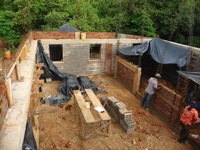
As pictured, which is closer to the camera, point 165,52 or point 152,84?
point 152,84

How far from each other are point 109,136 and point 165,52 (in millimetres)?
6144

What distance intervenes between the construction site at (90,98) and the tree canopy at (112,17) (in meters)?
6.25

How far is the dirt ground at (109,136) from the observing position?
23.7 feet

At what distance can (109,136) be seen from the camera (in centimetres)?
773

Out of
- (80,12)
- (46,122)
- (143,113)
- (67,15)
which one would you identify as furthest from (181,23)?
(46,122)

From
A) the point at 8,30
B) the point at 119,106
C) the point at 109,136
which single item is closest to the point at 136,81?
the point at 119,106

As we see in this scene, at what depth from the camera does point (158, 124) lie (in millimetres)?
8773

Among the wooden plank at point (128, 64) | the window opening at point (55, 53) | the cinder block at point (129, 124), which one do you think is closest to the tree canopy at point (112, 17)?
the window opening at point (55, 53)

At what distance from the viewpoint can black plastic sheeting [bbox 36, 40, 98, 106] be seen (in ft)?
34.1

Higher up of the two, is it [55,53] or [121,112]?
[55,53]

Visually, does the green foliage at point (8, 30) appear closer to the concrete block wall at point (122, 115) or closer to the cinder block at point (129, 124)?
the concrete block wall at point (122, 115)

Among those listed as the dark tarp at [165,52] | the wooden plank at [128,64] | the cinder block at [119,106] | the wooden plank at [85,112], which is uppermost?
the dark tarp at [165,52]

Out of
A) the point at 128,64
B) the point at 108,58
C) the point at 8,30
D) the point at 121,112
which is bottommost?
the point at 121,112

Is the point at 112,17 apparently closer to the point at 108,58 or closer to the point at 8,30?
the point at 108,58
